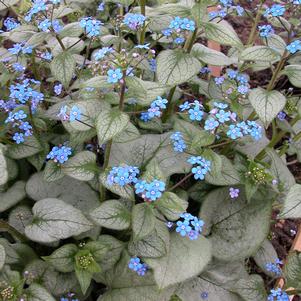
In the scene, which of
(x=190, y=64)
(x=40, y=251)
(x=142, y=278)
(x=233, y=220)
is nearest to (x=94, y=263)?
(x=142, y=278)

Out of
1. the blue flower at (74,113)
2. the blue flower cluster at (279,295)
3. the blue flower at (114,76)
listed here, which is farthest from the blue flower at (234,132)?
the blue flower cluster at (279,295)

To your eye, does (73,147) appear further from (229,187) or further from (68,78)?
(229,187)

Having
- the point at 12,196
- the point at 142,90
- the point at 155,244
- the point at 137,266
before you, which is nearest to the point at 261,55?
the point at 142,90

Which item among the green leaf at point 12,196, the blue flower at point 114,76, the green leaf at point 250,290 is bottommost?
the green leaf at point 250,290

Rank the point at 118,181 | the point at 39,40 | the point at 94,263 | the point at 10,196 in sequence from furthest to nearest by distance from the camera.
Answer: the point at 10,196, the point at 39,40, the point at 94,263, the point at 118,181

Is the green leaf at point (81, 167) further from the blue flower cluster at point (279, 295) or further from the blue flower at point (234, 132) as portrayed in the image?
the blue flower cluster at point (279, 295)

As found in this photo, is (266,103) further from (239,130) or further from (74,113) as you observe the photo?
(74,113)
